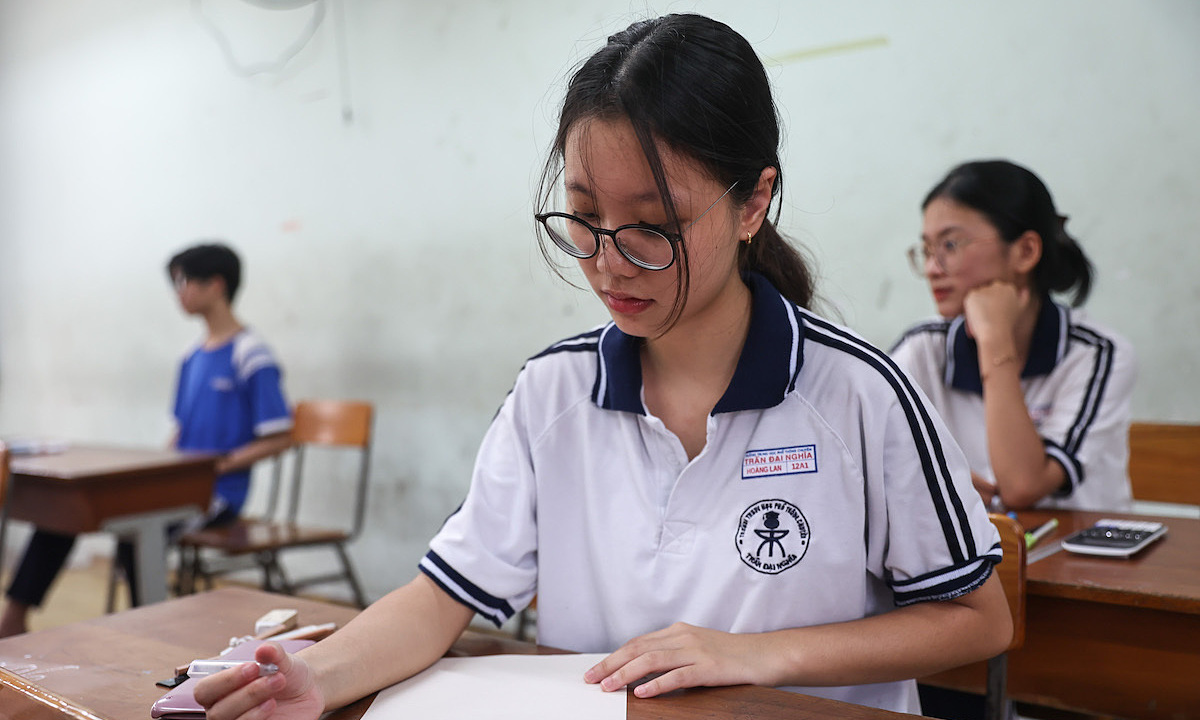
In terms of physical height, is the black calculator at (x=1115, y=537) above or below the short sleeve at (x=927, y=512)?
below

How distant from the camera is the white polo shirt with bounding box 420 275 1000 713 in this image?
876mm

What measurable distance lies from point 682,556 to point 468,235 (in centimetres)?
253

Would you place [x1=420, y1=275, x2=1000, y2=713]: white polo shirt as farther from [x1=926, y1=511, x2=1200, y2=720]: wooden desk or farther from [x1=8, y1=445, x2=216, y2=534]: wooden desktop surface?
[x1=8, y1=445, x2=216, y2=534]: wooden desktop surface

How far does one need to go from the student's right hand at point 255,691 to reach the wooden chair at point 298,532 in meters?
2.13

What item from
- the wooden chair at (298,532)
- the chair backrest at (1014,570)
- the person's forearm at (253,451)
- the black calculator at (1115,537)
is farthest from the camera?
the person's forearm at (253,451)

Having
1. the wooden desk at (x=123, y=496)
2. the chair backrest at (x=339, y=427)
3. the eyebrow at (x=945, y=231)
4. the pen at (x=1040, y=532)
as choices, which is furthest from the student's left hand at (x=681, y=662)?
the chair backrest at (x=339, y=427)

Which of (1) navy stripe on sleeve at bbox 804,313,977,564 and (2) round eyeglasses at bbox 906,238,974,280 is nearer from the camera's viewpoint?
(1) navy stripe on sleeve at bbox 804,313,977,564

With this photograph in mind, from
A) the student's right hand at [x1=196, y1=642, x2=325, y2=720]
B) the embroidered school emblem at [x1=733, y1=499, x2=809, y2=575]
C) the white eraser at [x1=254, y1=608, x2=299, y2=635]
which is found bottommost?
the white eraser at [x1=254, y1=608, x2=299, y2=635]

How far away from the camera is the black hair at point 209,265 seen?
10.7ft

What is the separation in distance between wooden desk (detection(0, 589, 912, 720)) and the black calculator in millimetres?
824

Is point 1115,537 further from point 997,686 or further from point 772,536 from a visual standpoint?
point 772,536

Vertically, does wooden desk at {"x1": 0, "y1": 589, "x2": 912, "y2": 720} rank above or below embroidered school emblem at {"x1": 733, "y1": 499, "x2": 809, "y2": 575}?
below

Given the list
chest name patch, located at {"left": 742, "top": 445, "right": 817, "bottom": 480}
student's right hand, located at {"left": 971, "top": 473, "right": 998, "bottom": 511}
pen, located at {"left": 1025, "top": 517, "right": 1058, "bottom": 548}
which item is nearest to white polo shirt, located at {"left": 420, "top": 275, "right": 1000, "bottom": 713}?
chest name patch, located at {"left": 742, "top": 445, "right": 817, "bottom": 480}

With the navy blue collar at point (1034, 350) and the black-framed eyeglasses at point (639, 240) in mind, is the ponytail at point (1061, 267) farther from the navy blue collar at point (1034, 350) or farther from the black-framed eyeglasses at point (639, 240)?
the black-framed eyeglasses at point (639, 240)
